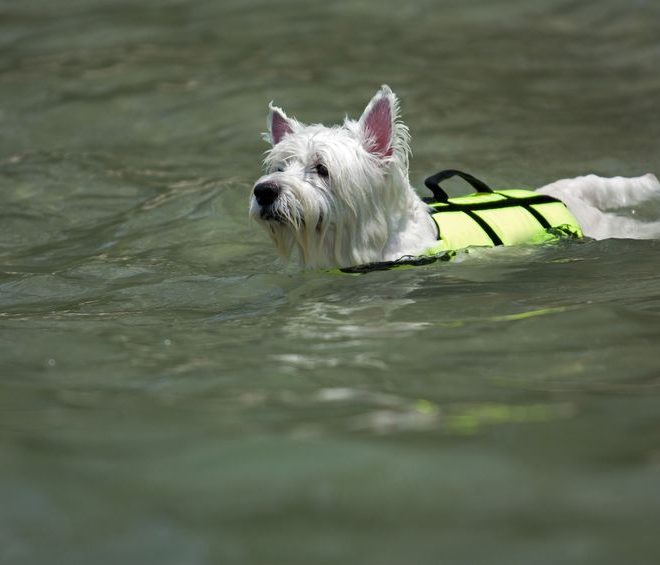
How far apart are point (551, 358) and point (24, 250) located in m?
5.39

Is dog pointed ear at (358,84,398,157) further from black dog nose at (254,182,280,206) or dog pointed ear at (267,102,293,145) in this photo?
black dog nose at (254,182,280,206)

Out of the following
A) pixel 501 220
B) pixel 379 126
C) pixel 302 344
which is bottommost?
pixel 302 344

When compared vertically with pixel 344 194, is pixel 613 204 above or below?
below

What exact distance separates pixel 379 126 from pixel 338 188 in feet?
1.68

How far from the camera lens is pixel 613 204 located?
316 inches

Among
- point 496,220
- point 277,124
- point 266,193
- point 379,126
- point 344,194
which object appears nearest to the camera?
point 266,193

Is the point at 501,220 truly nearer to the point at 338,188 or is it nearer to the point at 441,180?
the point at 441,180

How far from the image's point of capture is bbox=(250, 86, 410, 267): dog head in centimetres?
650

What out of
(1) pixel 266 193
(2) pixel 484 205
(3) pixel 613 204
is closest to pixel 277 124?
(1) pixel 266 193

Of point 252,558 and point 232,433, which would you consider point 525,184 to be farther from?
point 252,558

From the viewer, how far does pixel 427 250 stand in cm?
691

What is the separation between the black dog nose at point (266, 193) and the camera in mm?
6355

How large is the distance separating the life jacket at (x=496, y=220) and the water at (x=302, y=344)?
14 centimetres

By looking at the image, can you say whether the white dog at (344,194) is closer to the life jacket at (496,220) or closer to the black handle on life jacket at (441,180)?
the life jacket at (496,220)
